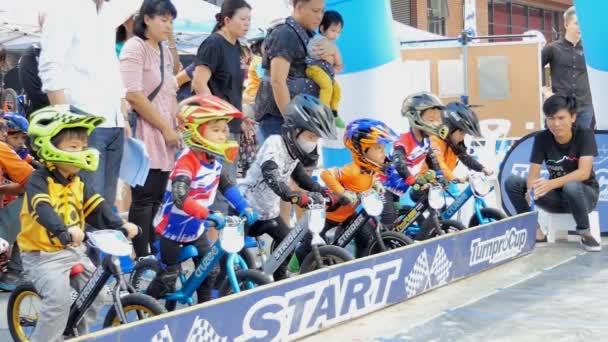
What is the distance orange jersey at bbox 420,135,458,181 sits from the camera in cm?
775

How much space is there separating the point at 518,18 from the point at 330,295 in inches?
1447

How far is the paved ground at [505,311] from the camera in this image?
16.9 feet

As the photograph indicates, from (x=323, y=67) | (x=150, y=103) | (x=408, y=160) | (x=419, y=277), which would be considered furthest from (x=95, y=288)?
(x=408, y=160)

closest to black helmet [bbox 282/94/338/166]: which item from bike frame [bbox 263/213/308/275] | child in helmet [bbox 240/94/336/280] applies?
child in helmet [bbox 240/94/336/280]

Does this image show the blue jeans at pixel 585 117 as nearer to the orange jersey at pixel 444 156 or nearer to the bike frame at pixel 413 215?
the orange jersey at pixel 444 156

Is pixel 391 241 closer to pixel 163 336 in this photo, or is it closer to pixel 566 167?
pixel 566 167

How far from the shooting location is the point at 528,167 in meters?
9.23

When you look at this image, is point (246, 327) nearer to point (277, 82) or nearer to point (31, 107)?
point (277, 82)

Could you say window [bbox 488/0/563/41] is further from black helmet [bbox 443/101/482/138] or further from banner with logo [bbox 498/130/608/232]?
black helmet [bbox 443/101/482/138]

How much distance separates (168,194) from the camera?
537cm

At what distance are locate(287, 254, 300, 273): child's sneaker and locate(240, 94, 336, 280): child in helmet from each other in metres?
0.10

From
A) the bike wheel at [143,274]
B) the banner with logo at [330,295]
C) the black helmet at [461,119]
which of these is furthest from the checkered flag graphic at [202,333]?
the black helmet at [461,119]

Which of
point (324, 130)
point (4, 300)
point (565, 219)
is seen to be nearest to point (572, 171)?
point (565, 219)

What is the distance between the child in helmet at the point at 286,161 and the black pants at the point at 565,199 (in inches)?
121
